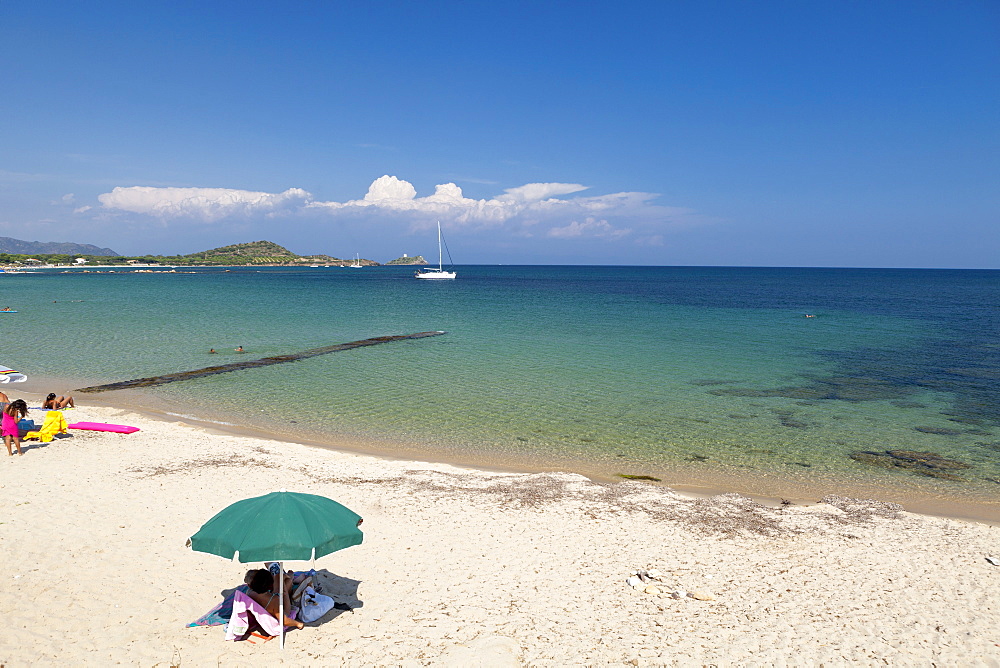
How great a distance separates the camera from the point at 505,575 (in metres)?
9.78

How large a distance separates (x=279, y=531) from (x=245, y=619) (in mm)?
1910

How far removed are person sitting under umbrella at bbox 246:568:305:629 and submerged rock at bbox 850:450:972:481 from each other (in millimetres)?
16307

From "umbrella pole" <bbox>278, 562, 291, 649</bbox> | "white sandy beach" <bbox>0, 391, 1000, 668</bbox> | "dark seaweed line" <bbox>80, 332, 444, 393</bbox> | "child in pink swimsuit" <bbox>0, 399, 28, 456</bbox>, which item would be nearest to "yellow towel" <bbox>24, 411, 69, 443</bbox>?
"child in pink swimsuit" <bbox>0, 399, 28, 456</bbox>

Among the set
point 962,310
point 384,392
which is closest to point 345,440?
point 384,392

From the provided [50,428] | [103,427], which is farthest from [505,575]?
[103,427]

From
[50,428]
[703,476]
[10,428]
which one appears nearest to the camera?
[10,428]

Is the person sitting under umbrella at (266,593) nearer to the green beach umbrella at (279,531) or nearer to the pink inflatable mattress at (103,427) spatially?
the green beach umbrella at (279,531)

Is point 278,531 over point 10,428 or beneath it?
over

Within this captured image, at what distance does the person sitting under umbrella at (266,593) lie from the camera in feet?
26.3

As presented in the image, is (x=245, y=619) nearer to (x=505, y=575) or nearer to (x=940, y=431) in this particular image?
(x=505, y=575)

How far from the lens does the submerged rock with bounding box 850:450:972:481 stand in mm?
16406

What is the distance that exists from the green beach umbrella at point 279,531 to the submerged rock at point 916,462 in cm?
1612

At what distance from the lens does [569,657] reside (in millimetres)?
7641

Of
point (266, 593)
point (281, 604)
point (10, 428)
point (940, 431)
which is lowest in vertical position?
point (940, 431)
